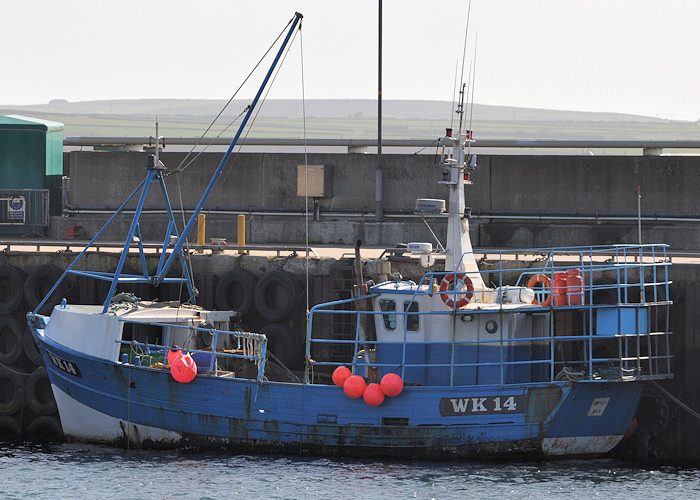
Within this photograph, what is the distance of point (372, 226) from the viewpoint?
2880 cm

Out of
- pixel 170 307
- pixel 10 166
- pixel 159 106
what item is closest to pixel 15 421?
pixel 170 307

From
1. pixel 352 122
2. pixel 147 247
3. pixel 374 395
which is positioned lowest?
pixel 374 395

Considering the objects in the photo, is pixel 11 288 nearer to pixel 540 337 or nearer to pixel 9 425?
pixel 9 425

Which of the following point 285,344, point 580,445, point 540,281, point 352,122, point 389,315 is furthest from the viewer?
point 352,122

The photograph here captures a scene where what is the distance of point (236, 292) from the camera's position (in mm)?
24125

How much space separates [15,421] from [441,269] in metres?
8.85

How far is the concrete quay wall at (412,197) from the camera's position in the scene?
2817 cm

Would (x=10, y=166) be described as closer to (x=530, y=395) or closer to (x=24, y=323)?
(x=24, y=323)

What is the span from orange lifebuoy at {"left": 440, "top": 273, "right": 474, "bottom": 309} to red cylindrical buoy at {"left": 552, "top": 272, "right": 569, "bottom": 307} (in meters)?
1.35

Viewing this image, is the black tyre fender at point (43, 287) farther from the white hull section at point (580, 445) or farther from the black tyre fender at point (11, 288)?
the white hull section at point (580, 445)

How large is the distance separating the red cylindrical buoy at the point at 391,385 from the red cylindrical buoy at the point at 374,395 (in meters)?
0.08

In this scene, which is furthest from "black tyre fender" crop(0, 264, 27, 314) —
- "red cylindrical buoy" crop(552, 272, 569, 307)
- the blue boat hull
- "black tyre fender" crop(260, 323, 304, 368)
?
"red cylindrical buoy" crop(552, 272, 569, 307)

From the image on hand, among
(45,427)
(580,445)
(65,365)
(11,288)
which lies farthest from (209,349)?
(580,445)

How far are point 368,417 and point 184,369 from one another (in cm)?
317
